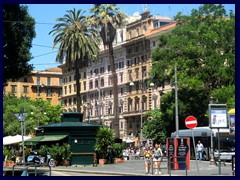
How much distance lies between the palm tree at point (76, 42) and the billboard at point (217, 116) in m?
32.7

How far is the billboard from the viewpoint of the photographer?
21172mm

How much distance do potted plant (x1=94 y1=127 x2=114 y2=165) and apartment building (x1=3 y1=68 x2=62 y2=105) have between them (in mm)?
56508

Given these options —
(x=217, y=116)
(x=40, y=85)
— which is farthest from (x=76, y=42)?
(x=40, y=85)

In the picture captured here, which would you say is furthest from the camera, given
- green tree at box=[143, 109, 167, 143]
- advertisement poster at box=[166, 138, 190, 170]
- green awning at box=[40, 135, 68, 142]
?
green tree at box=[143, 109, 167, 143]

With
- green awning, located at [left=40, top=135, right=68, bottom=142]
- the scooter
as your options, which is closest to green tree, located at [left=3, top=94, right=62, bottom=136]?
green awning, located at [left=40, top=135, right=68, bottom=142]

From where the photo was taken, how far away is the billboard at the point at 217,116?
69.5 ft

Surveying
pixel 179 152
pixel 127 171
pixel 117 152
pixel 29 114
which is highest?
pixel 29 114

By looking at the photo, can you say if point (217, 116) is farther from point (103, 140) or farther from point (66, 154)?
point (66, 154)

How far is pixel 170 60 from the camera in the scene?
5400cm

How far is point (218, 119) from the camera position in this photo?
839 inches

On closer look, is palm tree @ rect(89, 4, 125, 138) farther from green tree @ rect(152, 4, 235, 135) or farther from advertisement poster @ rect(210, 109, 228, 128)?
advertisement poster @ rect(210, 109, 228, 128)

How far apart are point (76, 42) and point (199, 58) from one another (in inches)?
482
